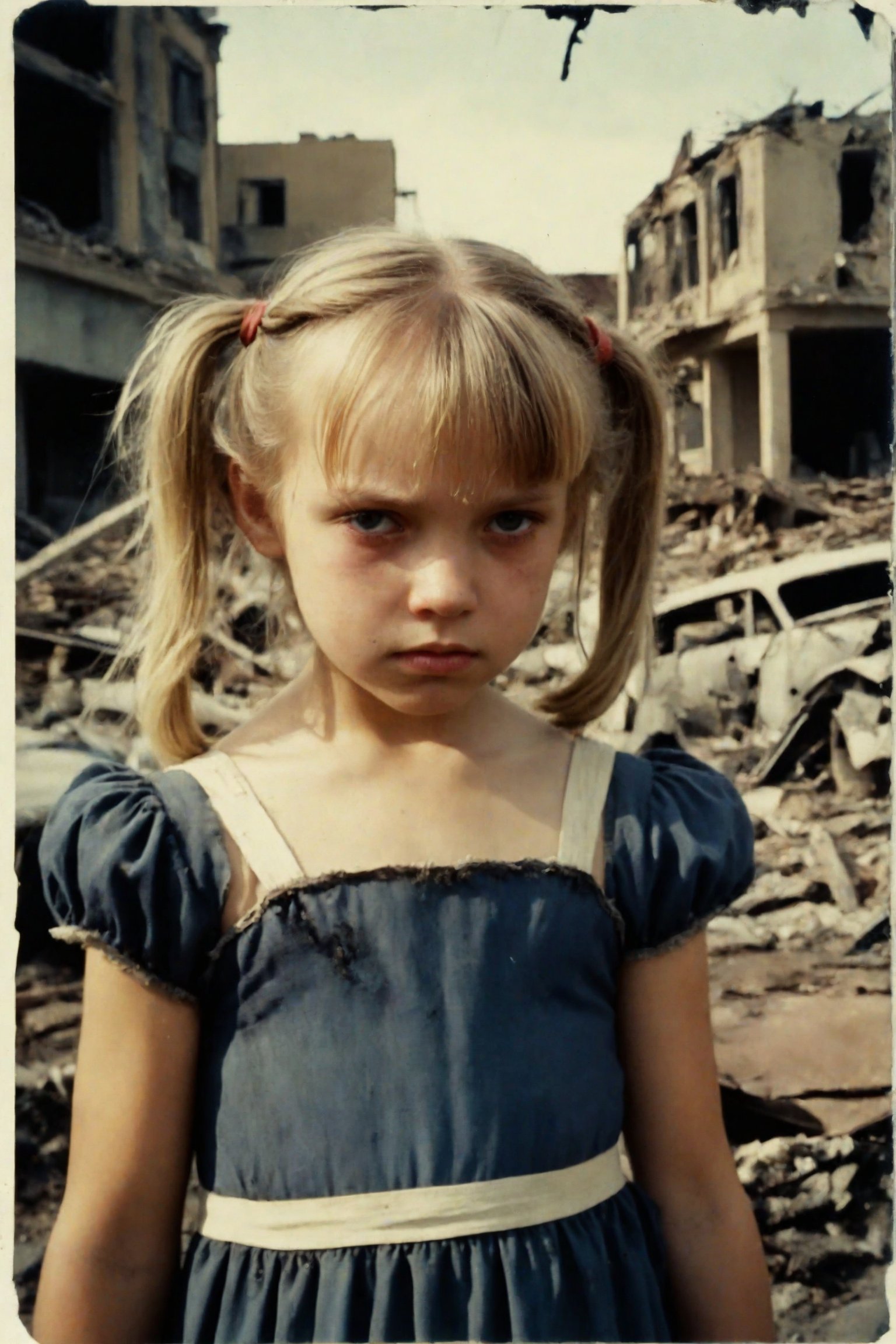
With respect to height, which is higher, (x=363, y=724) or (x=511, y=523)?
(x=511, y=523)

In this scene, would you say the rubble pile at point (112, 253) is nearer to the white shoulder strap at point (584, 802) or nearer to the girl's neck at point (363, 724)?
the girl's neck at point (363, 724)

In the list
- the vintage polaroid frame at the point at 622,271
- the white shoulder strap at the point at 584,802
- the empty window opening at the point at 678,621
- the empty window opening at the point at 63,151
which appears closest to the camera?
the white shoulder strap at the point at 584,802

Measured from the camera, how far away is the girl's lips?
1205 millimetres

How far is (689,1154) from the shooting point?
4.51ft

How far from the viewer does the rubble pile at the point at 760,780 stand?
2021mm

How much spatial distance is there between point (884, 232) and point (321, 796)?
4.80 ft

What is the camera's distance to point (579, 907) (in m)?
1.28

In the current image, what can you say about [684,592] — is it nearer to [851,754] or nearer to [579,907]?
[851,754]

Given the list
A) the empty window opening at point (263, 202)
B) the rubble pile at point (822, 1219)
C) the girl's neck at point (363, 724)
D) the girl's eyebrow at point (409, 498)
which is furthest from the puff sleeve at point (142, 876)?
the rubble pile at point (822, 1219)

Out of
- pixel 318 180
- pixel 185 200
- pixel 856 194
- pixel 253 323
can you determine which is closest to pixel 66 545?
pixel 185 200

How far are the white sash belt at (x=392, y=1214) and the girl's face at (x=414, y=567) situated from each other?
1.60ft

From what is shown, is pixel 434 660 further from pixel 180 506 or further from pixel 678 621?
pixel 678 621

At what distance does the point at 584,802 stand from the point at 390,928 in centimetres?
27

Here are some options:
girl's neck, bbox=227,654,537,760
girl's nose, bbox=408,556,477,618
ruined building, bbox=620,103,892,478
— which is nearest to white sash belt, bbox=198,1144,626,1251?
girl's neck, bbox=227,654,537,760
